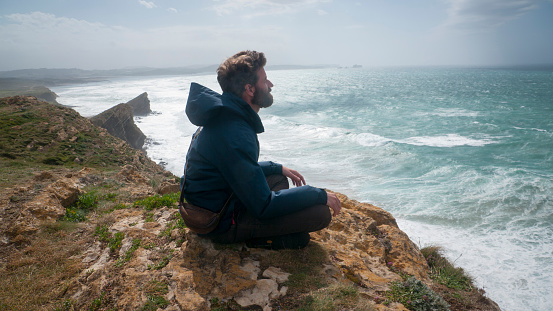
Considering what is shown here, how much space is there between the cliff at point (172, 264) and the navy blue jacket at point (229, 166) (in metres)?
0.70

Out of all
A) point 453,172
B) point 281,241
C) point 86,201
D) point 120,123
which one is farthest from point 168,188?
point 120,123

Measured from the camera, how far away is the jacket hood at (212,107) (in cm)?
295

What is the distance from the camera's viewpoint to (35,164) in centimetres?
1137

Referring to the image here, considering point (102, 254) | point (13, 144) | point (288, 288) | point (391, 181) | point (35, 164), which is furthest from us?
point (391, 181)

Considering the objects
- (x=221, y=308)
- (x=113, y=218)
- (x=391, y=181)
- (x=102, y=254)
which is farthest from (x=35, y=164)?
(x=391, y=181)

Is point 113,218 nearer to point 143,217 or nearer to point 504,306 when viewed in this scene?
point 143,217

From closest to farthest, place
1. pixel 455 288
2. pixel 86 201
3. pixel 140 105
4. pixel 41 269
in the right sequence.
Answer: pixel 41 269 < pixel 455 288 < pixel 86 201 < pixel 140 105

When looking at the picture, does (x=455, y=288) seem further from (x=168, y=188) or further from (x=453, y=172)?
(x=453, y=172)

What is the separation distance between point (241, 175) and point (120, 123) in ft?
96.9

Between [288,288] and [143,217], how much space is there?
293cm

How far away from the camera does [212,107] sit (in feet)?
9.55

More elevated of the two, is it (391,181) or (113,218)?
(113,218)

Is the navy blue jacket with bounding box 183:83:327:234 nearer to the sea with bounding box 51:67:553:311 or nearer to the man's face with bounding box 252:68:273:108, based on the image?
the man's face with bounding box 252:68:273:108

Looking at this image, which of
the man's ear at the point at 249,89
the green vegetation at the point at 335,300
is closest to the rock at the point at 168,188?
the man's ear at the point at 249,89
